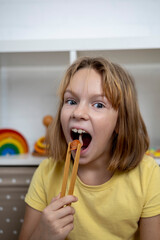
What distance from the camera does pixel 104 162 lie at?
0.75 metres

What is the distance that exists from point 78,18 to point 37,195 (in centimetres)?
92

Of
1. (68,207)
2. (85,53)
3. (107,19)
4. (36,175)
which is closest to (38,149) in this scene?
(36,175)

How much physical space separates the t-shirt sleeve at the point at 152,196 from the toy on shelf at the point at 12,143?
0.73 m

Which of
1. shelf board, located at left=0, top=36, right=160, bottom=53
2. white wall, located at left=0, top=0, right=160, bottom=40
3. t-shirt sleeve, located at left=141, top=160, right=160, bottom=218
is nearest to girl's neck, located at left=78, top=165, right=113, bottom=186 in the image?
t-shirt sleeve, located at left=141, top=160, right=160, bottom=218

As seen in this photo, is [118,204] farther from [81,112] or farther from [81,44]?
[81,44]

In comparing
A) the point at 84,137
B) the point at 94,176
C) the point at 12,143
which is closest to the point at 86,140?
the point at 84,137

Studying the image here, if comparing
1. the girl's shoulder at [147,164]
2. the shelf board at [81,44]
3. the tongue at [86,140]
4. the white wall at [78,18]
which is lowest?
the girl's shoulder at [147,164]

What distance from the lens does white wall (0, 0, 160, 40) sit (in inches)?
49.6

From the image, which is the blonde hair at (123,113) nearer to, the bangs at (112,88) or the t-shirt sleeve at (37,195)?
the bangs at (112,88)

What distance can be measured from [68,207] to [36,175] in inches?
10.2

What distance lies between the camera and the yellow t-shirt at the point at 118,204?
69 cm

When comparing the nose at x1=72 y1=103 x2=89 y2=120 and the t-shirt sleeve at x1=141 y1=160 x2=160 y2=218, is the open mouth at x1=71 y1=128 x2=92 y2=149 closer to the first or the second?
the nose at x1=72 y1=103 x2=89 y2=120

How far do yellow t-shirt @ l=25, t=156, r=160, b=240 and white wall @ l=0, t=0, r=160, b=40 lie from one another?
0.80m

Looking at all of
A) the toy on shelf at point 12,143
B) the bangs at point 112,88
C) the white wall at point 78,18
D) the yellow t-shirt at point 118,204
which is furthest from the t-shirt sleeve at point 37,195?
the white wall at point 78,18
